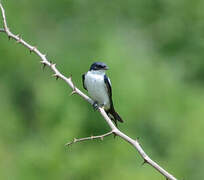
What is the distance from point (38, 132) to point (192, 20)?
13.2 metres

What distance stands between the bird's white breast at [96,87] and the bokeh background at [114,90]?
5.49 m

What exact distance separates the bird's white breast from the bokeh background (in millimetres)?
5490

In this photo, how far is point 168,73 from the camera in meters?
23.5

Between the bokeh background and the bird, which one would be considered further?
the bokeh background

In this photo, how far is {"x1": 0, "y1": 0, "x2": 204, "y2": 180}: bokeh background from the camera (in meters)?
14.7

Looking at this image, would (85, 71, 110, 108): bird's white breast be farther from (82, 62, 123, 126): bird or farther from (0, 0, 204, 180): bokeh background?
(0, 0, 204, 180): bokeh background

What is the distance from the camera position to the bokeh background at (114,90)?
14695 millimetres

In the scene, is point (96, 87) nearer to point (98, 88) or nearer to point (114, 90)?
point (98, 88)

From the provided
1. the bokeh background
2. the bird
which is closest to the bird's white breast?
the bird

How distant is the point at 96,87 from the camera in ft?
22.1

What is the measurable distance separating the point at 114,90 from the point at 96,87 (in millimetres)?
11391

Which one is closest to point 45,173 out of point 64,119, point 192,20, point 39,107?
point 64,119

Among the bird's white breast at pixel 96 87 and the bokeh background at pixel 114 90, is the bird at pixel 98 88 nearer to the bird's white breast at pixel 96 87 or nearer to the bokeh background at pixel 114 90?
the bird's white breast at pixel 96 87

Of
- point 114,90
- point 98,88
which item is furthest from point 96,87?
point 114,90
